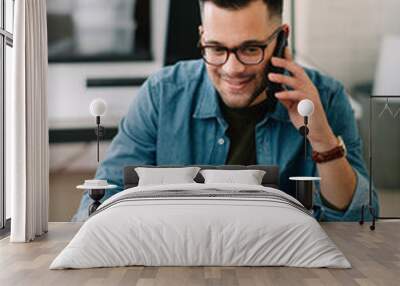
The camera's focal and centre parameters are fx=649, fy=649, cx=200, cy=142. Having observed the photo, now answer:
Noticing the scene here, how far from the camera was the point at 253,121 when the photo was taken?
23.2 feet

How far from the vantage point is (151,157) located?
7.14 metres

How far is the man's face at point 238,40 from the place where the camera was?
693cm

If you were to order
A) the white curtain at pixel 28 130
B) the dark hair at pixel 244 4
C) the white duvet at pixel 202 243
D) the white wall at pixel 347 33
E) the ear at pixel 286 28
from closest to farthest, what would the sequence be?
the white duvet at pixel 202 243 < the white curtain at pixel 28 130 < the dark hair at pixel 244 4 < the ear at pixel 286 28 < the white wall at pixel 347 33

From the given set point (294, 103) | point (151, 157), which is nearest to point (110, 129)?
point (151, 157)

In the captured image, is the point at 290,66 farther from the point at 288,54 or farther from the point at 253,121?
the point at 253,121

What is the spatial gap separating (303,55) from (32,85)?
2.98 meters

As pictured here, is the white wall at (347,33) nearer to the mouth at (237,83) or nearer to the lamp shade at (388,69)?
the lamp shade at (388,69)

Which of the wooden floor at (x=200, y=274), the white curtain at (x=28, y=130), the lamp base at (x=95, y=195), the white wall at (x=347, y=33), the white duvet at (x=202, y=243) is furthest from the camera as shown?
the white wall at (x=347, y=33)

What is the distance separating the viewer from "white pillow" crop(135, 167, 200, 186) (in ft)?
21.2

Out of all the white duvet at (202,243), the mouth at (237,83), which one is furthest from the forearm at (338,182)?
the white duvet at (202,243)

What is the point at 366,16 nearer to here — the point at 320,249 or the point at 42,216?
the point at 320,249

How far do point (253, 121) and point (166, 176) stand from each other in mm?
1226

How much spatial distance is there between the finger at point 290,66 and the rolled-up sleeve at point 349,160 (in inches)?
18.5

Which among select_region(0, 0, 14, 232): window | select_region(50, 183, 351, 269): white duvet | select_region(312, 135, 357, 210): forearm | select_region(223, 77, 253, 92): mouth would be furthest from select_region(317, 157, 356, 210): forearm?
select_region(0, 0, 14, 232): window
